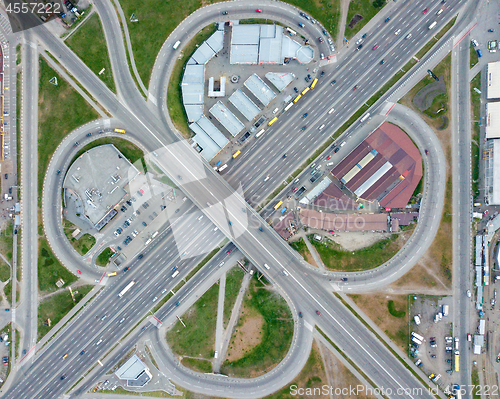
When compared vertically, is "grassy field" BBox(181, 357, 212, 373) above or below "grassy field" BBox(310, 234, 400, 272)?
above

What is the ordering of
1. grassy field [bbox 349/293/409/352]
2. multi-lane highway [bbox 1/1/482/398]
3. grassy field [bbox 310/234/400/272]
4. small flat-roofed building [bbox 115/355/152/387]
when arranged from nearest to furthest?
grassy field [bbox 349/293/409/352], multi-lane highway [bbox 1/1/482/398], small flat-roofed building [bbox 115/355/152/387], grassy field [bbox 310/234/400/272]

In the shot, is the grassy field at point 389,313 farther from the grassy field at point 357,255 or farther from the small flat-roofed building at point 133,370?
the small flat-roofed building at point 133,370

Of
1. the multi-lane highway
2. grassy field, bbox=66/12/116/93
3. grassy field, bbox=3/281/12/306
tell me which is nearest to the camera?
the multi-lane highway

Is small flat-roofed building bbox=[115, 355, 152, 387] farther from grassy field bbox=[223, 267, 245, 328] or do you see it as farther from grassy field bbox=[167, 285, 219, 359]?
grassy field bbox=[223, 267, 245, 328]

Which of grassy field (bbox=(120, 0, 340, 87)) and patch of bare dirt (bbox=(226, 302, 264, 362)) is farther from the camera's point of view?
grassy field (bbox=(120, 0, 340, 87))

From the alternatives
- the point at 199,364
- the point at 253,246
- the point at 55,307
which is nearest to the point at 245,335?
the point at 199,364

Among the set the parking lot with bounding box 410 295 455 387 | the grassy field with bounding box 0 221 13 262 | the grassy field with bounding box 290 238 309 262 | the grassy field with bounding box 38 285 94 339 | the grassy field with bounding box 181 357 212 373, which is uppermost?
the grassy field with bounding box 0 221 13 262

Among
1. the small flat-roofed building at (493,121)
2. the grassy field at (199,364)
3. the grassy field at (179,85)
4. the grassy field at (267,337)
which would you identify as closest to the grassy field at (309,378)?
the grassy field at (267,337)

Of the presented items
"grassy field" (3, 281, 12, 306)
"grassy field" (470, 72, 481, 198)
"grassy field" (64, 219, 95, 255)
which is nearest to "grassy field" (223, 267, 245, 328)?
"grassy field" (64, 219, 95, 255)
